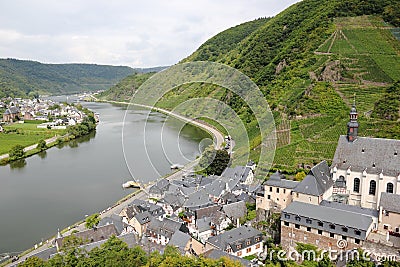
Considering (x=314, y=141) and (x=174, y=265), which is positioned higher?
(x=314, y=141)

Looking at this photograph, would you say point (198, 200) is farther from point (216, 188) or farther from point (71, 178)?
point (71, 178)

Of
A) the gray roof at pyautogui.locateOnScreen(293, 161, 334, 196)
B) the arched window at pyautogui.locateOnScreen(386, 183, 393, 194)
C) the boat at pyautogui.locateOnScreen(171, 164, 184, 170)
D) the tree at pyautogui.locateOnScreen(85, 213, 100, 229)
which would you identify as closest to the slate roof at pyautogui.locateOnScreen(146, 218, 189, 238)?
the tree at pyautogui.locateOnScreen(85, 213, 100, 229)

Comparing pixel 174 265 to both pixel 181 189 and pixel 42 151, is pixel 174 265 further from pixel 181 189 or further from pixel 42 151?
pixel 42 151

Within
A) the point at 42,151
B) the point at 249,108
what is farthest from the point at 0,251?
the point at 249,108

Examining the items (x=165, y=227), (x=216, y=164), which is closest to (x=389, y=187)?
(x=165, y=227)

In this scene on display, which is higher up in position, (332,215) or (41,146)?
(332,215)

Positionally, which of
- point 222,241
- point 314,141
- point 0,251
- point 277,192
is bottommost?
point 0,251

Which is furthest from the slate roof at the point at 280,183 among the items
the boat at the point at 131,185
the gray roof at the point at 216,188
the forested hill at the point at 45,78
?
the forested hill at the point at 45,78
